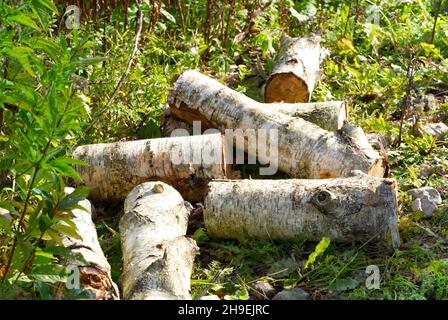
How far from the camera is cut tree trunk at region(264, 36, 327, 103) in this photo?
241 inches

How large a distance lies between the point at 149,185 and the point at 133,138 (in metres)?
1.06

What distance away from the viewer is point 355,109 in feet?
20.2

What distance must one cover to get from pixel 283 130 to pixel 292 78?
94 centimetres

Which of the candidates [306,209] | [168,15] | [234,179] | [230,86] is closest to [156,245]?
[306,209]

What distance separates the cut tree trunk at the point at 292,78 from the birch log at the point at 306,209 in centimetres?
153

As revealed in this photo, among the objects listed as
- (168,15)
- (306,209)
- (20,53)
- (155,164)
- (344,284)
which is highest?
(168,15)

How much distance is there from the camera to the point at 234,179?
17.1 feet

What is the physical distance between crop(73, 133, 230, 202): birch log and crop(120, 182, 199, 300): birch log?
0.27 metres

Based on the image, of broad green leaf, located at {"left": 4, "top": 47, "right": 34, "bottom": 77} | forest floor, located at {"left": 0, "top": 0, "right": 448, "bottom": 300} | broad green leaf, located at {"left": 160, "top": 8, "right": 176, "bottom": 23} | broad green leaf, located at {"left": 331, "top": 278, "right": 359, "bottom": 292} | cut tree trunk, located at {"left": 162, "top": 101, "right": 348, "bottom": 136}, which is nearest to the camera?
broad green leaf, located at {"left": 4, "top": 47, "right": 34, "bottom": 77}

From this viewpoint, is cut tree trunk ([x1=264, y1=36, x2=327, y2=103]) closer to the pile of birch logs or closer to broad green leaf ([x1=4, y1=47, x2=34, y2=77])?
the pile of birch logs

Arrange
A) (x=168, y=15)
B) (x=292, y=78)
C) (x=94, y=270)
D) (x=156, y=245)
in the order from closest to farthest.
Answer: (x=94, y=270) → (x=156, y=245) → (x=292, y=78) → (x=168, y=15)

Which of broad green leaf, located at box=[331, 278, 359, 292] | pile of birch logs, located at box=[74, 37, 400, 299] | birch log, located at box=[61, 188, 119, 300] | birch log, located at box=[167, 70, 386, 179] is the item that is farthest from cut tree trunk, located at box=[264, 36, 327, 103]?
birch log, located at box=[61, 188, 119, 300]

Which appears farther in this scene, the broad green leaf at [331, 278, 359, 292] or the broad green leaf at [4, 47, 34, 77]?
the broad green leaf at [331, 278, 359, 292]

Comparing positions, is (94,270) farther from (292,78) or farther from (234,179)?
(292,78)
